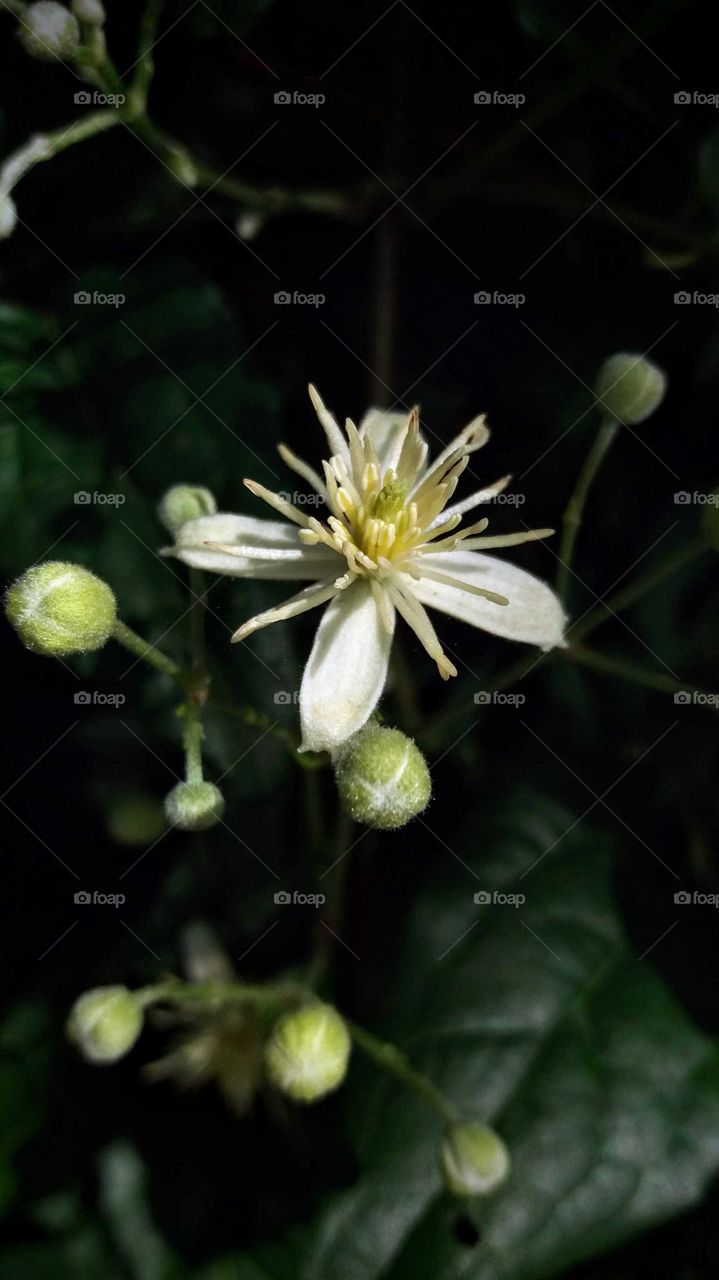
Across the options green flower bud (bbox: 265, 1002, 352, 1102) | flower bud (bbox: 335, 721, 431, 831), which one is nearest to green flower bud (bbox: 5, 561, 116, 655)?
flower bud (bbox: 335, 721, 431, 831)

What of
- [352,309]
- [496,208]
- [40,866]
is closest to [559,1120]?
[40,866]

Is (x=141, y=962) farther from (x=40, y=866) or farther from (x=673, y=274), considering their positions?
(x=673, y=274)

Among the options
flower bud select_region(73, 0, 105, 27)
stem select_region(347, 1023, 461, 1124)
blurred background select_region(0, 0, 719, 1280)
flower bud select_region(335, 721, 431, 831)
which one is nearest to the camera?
flower bud select_region(335, 721, 431, 831)

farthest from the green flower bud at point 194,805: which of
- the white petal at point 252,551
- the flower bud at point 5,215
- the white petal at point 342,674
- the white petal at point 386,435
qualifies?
the flower bud at point 5,215

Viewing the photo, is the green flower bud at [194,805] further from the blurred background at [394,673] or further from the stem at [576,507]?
the stem at [576,507]

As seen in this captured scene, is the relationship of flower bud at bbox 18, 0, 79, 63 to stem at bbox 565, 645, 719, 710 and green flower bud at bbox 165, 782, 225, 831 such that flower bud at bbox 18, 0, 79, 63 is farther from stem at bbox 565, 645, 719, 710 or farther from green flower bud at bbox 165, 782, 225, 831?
stem at bbox 565, 645, 719, 710

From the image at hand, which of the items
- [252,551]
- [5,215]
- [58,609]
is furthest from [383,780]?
[5,215]
